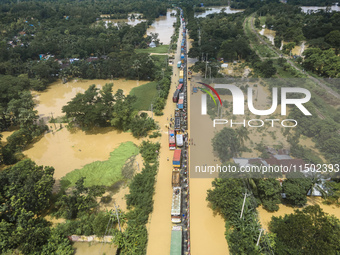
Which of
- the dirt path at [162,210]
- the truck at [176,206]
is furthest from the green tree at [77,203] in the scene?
the truck at [176,206]

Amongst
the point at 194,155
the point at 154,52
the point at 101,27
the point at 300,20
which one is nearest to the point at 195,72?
the point at 154,52

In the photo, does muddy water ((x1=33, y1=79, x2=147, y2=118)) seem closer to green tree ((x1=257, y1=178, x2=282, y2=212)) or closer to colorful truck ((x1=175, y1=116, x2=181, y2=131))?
colorful truck ((x1=175, y1=116, x2=181, y2=131))

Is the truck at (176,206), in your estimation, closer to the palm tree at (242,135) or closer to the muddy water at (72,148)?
the muddy water at (72,148)

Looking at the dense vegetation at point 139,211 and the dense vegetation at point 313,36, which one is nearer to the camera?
the dense vegetation at point 139,211

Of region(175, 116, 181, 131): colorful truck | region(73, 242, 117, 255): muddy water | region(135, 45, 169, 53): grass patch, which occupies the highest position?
region(135, 45, 169, 53): grass patch

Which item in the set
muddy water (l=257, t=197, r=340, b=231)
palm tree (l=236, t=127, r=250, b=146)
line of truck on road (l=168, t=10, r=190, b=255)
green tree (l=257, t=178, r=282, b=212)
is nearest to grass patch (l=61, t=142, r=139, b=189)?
line of truck on road (l=168, t=10, r=190, b=255)

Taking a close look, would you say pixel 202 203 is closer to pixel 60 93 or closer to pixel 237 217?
pixel 237 217
